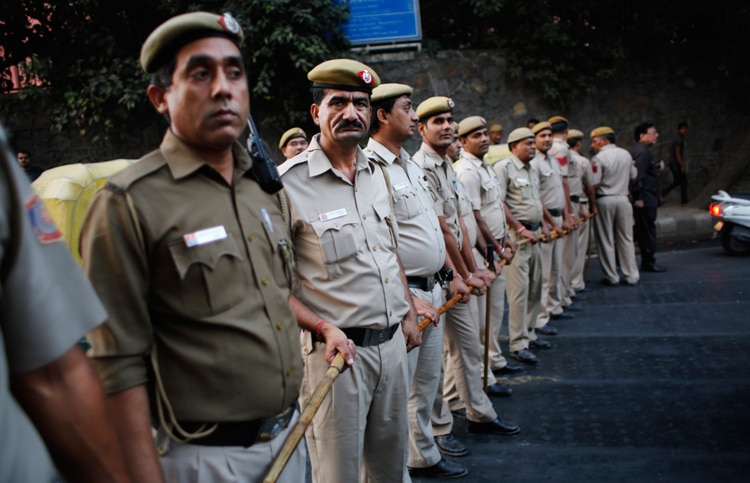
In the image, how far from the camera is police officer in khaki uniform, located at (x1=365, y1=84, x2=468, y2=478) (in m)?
4.11

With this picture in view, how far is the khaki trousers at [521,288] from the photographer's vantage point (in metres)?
6.80

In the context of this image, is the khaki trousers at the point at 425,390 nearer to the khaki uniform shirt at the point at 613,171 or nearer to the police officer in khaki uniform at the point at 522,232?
the police officer in khaki uniform at the point at 522,232

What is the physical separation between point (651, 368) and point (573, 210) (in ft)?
12.5

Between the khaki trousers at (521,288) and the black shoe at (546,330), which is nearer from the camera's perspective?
the khaki trousers at (521,288)

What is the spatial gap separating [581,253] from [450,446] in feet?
19.4

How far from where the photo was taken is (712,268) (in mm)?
10273

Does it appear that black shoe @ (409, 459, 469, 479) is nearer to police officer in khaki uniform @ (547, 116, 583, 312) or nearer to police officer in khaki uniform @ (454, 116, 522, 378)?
police officer in khaki uniform @ (454, 116, 522, 378)

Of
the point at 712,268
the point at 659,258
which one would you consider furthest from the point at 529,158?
the point at 659,258

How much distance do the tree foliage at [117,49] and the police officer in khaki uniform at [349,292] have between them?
309 inches

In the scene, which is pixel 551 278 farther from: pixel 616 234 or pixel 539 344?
pixel 616 234

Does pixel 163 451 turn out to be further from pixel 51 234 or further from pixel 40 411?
pixel 51 234

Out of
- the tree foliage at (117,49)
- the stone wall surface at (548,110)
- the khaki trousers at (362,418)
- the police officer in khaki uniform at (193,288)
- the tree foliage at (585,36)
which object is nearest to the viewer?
the police officer in khaki uniform at (193,288)

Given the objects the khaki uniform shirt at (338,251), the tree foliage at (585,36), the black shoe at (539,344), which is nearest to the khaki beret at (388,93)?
the khaki uniform shirt at (338,251)

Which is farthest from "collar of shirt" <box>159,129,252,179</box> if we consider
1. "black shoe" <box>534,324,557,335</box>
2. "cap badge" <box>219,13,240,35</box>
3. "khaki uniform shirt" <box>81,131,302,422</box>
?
"black shoe" <box>534,324,557,335</box>
